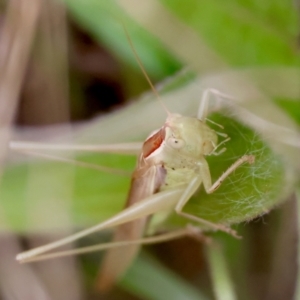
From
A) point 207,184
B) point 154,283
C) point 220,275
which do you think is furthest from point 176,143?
point 154,283

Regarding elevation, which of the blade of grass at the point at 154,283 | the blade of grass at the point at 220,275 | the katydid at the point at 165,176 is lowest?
the blade of grass at the point at 154,283

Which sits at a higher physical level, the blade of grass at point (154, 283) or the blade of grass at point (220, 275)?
the blade of grass at point (220, 275)

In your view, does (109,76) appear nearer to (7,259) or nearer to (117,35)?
(117,35)

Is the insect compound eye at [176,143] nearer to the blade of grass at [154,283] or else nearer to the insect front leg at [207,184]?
the insect front leg at [207,184]

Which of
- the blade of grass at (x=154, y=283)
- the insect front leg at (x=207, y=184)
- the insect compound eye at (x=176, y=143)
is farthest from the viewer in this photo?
the blade of grass at (x=154, y=283)

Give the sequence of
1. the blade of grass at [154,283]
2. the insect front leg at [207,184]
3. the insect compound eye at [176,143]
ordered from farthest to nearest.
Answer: the blade of grass at [154,283] < the insect compound eye at [176,143] < the insect front leg at [207,184]

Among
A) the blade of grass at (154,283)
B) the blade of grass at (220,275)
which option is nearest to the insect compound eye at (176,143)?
the blade of grass at (220,275)

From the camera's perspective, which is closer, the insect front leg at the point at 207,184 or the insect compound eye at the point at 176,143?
the insect front leg at the point at 207,184

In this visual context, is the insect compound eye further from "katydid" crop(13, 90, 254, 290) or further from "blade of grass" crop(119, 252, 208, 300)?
"blade of grass" crop(119, 252, 208, 300)

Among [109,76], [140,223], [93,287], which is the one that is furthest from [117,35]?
[93,287]

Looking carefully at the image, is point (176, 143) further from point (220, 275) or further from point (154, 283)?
point (154, 283)

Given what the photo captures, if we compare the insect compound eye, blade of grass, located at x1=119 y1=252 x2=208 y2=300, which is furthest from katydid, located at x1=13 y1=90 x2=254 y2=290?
blade of grass, located at x1=119 y1=252 x2=208 y2=300
